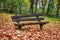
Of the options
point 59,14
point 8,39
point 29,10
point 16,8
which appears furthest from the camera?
point 29,10

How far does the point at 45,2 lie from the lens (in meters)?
32.5

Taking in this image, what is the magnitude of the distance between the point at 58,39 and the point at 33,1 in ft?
83.2

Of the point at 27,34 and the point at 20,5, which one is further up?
the point at 27,34

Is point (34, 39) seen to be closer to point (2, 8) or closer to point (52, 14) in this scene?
point (52, 14)

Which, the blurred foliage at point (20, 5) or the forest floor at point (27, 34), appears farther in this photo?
the blurred foliage at point (20, 5)

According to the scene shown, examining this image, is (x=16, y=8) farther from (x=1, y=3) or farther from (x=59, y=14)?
(x=59, y=14)

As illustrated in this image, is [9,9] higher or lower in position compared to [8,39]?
lower

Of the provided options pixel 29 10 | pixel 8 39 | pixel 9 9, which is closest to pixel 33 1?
pixel 29 10

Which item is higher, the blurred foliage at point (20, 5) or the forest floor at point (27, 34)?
the forest floor at point (27, 34)

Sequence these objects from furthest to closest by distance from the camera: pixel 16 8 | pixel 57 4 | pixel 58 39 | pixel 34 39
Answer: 1. pixel 16 8
2. pixel 57 4
3. pixel 58 39
4. pixel 34 39

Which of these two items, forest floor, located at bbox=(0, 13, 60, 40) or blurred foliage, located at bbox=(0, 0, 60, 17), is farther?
blurred foliage, located at bbox=(0, 0, 60, 17)

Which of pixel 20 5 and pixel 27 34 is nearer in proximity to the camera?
pixel 27 34

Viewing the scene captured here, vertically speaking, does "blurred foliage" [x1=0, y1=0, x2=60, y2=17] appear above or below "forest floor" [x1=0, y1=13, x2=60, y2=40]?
below

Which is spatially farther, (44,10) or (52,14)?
(44,10)
